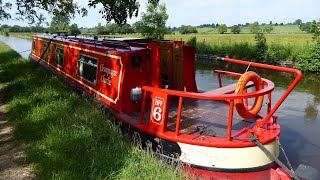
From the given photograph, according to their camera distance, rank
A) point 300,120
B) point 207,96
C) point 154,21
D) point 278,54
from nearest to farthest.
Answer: point 207,96
point 300,120
point 278,54
point 154,21

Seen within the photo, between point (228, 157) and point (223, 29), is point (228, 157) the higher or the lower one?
the lower one

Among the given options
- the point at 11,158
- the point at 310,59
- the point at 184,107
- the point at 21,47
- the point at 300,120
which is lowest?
the point at 21,47

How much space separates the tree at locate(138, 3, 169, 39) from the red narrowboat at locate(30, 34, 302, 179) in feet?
116

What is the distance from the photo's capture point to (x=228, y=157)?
5.13 m

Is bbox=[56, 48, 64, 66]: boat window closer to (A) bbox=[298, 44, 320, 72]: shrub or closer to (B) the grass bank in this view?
(B) the grass bank

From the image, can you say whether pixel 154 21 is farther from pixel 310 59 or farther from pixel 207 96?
pixel 207 96

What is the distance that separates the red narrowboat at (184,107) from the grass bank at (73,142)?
0.52 m

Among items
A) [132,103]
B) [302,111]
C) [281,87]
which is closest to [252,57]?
[281,87]

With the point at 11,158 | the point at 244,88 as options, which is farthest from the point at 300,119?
the point at 11,158

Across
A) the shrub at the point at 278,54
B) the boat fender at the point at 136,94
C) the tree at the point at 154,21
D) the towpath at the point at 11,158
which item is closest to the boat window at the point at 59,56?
the towpath at the point at 11,158

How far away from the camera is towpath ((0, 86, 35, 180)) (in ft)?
16.2

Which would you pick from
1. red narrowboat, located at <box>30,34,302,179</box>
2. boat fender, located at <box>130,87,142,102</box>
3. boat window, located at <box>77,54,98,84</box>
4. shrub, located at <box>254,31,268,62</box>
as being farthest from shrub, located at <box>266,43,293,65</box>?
boat fender, located at <box>130,87,142,102</box>

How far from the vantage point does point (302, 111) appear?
36.6 feet

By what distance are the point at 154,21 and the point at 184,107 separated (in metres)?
38.8
